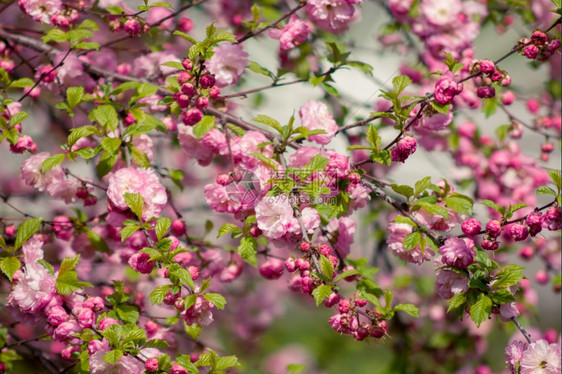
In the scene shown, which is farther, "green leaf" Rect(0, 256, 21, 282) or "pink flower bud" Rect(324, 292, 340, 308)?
"green leaf" Rect(0, 256, 21, 282)

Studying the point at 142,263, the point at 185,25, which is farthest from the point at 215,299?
the point at 185,25

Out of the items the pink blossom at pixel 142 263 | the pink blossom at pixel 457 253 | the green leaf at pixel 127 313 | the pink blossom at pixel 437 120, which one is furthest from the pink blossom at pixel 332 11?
the green leaf at pixel 127 313

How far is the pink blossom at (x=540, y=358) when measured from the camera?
4.08 ft

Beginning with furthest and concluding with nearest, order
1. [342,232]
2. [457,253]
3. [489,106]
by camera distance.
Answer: [489,106] → [342,232] → [457,253]

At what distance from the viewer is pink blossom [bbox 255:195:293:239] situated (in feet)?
3.96

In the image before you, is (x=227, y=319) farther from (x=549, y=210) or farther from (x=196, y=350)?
(x=549, y=210)

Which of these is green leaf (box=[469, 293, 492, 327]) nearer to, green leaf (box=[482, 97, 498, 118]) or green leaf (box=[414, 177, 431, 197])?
green leaf (box=[414, 177, 431, 197])

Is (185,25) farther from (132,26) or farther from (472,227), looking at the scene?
(472,227)

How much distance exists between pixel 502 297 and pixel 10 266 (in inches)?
42.2

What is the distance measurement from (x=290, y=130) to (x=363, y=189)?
0.22m

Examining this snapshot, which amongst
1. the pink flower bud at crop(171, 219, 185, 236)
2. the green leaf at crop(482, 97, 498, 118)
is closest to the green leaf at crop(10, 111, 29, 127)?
the pink flower bud at crop(171, 219, 185, 236)

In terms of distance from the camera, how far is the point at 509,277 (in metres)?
1.19

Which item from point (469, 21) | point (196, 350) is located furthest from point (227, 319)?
point (469, 21)

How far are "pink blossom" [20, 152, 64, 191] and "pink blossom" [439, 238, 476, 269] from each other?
994 millimetres
